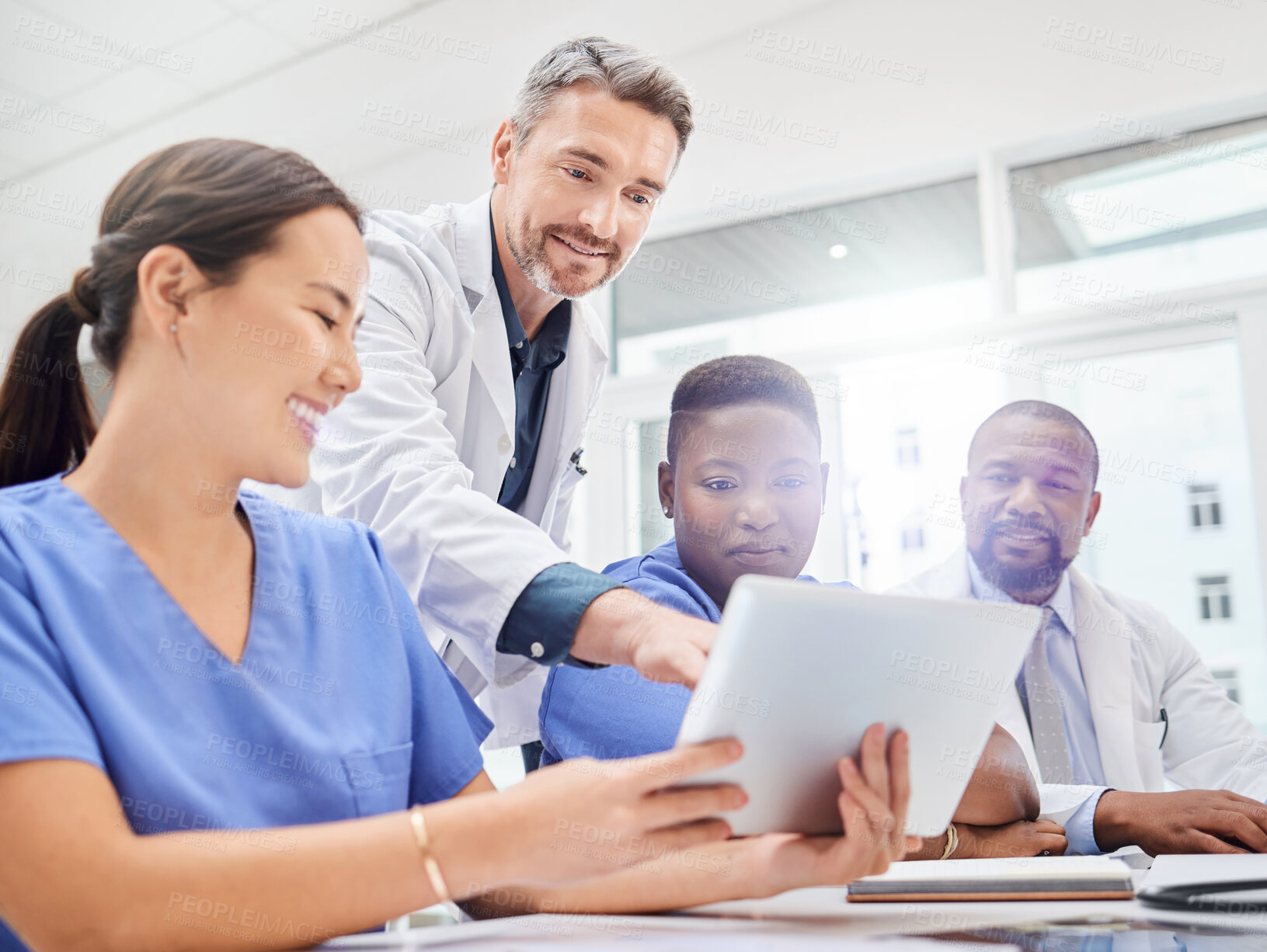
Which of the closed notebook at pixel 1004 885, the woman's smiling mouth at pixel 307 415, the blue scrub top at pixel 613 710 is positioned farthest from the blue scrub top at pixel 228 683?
the closed notebook at pixel 1004 885

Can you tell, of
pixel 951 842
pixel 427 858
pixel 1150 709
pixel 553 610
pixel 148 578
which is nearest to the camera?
pixel 427 858

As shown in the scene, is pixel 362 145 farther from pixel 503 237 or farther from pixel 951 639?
pixel 951 639

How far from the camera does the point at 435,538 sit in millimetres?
1099

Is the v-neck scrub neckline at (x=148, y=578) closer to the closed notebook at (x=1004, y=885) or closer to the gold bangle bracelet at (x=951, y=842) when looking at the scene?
the closed notebook at (x=1004, y=885)

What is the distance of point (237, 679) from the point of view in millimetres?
801

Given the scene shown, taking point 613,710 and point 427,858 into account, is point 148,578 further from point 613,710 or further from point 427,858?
point 613,710

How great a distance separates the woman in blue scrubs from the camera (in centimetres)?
63

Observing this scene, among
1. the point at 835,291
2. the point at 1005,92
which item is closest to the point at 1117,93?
the point at 1005,92

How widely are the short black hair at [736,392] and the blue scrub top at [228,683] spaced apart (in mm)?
711

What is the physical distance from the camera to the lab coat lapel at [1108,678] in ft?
5.96

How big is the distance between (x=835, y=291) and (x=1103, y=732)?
2.55 meters

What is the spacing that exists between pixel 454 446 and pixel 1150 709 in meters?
1.45

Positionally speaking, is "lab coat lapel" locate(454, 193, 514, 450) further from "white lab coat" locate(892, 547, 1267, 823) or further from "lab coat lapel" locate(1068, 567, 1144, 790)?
"lab coat lapel" locate(1068, 567, 1144, 790)

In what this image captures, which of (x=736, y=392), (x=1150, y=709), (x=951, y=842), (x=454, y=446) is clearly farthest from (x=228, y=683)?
(x=1150, y=709)
